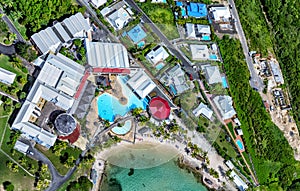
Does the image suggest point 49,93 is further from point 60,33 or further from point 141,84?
point 141,84

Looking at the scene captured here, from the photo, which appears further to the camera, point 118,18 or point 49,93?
point 118,18

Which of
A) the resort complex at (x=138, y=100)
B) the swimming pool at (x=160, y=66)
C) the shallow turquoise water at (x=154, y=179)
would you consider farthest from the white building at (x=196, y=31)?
the shallow turquoise water at (x=154, y=179)

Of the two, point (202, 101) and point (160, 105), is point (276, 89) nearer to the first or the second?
point (202, 101)

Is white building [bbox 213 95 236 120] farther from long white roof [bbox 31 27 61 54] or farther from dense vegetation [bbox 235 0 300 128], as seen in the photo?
long white roof [bbox 31 27 61 54]

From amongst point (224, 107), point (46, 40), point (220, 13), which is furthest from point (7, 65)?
point (220, 13)

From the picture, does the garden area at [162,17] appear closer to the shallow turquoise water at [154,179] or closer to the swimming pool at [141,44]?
the swimming pool at [141,44]

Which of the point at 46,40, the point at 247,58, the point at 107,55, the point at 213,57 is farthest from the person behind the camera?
the point at 247,58

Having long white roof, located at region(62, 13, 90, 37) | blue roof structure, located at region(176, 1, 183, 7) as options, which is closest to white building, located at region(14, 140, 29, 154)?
long white roof, located at region(62, 13, 90, 37)
